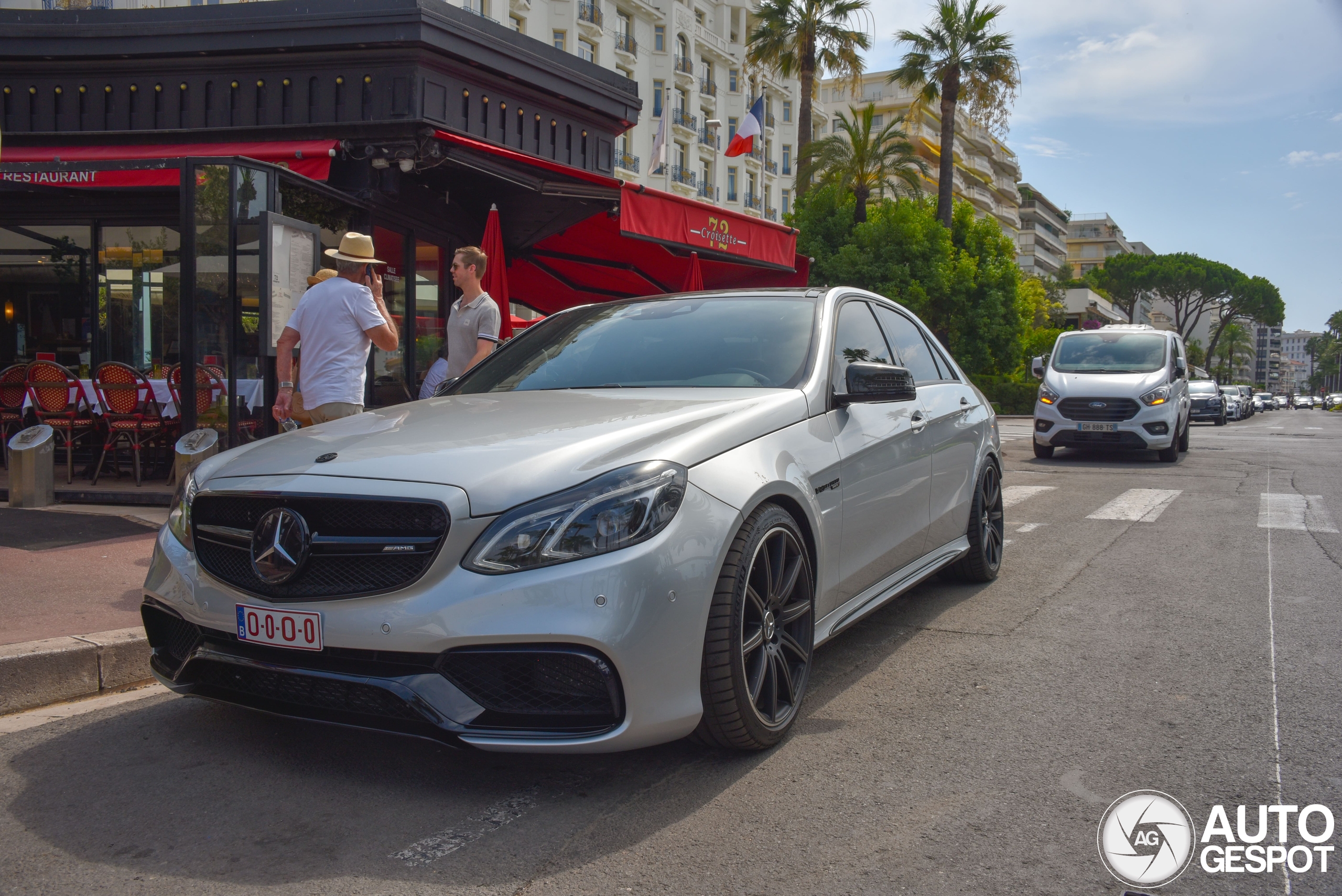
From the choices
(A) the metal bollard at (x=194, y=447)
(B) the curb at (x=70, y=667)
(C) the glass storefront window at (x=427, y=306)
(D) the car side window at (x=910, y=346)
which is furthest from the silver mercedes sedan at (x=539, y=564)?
(C) the glass storefront window at (x=427, y=306)

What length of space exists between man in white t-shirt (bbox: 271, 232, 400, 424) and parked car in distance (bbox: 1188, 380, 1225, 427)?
3276 centimetres

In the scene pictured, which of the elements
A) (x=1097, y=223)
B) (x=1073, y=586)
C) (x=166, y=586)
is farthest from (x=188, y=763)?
(x=1097, y=223)

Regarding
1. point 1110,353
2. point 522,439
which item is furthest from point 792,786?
point 1110,353

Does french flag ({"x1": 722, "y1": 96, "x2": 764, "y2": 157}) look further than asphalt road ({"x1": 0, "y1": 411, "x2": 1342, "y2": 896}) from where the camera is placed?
Yes

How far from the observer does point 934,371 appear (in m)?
5.35

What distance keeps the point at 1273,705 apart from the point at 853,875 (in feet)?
6.78

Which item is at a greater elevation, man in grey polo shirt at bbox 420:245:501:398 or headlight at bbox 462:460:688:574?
man in grey polo shirt at bbox 420:245:501:398

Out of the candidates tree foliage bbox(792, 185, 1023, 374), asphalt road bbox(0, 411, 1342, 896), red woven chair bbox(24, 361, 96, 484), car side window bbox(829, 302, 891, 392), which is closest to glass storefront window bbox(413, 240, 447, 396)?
red woven chair bbox(24, 361, 96, 484)

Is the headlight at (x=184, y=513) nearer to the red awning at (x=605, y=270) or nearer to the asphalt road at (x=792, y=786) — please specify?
the asphalt road at (x=792, y=786)

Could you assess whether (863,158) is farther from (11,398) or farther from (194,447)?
(194,447)

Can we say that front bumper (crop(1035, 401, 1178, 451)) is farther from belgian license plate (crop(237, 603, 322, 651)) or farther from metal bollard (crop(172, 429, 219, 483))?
belgian license plate (crop(237, 603, 322, 651))

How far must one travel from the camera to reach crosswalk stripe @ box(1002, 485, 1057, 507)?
960 centimetres

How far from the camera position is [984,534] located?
561cm

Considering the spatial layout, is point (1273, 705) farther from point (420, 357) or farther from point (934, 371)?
point (420, 357)
